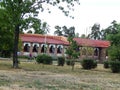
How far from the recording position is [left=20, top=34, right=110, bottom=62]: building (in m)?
85.3

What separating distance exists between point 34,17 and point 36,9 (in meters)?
0.81

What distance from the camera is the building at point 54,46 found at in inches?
3359

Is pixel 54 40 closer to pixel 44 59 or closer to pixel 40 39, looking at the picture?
pixel 40 39

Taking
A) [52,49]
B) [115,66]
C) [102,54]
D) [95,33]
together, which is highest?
[95,33]

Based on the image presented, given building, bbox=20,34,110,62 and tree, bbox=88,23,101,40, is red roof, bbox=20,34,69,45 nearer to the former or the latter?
building, bbox=20,34,110,62

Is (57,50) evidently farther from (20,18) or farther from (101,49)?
(20,18)

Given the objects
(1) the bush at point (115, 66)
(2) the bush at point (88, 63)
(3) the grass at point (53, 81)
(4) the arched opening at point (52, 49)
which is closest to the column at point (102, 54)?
(4) the arched opening at point (52, 49)

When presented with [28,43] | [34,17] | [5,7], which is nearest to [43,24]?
[34,17]

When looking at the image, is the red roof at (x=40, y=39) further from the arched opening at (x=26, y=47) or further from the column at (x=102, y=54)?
the column at (x=102, y=54)

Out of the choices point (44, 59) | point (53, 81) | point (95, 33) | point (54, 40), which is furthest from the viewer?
point (95, 33)

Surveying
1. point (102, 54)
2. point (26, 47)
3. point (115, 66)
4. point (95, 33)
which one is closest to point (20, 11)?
point (115, 66)

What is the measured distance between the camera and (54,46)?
89000 millimetres

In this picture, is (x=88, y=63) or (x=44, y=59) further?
(x=44, y=59)

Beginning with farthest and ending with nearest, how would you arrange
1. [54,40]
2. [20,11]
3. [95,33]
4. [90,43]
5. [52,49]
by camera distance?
[95,33], [90,43], [54,40], [52,49], [20,11]
